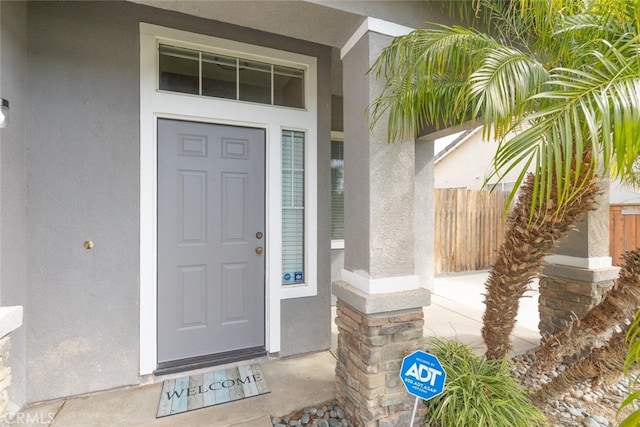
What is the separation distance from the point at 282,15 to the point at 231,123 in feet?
3.62

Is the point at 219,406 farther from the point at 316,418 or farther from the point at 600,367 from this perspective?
the point at 600,367

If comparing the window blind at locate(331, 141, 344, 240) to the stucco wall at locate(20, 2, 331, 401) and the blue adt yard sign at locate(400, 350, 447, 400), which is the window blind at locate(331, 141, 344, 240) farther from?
the blue adt yard sign at locate(400, 350, 447, 400)

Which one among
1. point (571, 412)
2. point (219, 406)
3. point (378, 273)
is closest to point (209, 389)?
point (219, 406)

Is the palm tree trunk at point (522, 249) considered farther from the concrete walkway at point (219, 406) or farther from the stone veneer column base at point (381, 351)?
the stone veneer column base at point (381, 351)

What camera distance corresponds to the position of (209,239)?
2977 mm

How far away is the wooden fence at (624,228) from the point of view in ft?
19.7

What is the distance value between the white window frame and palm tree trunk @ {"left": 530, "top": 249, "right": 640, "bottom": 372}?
2110mm

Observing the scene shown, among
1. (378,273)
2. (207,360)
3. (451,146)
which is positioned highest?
(451,146)

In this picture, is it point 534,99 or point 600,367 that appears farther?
point 600,367

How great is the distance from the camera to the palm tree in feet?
4.20

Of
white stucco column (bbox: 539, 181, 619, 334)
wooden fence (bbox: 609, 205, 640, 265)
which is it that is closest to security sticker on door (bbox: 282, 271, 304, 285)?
white stucco column (bbox: 539, 181, 619, 334)

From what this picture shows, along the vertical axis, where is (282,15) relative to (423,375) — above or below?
above

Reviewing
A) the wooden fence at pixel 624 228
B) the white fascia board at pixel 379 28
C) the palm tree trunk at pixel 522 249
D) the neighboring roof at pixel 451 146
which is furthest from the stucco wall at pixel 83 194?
the neighboring roof at pixel 451 146

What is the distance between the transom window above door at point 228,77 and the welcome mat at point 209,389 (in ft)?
8.70
